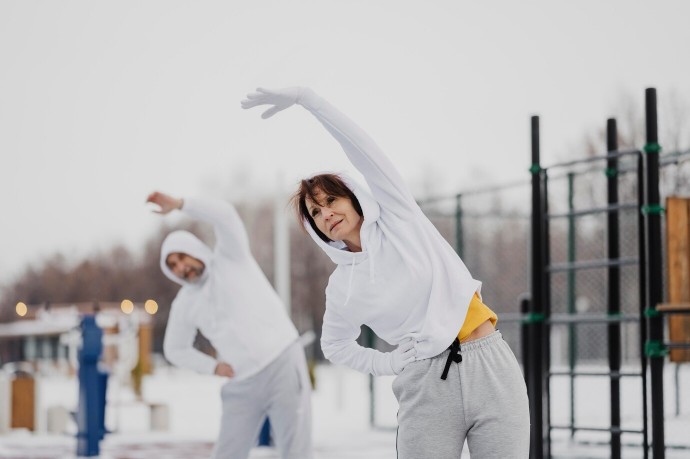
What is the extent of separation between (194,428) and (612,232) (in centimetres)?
705

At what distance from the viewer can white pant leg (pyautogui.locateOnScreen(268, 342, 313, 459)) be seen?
5875mm

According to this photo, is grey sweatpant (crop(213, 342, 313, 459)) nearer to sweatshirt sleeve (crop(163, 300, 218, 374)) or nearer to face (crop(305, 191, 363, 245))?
sweatshirt sleeve (crop(163, 300, 218, 374))

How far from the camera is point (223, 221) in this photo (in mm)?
5883

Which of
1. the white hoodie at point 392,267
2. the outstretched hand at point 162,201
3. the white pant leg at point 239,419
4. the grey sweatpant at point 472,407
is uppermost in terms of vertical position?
the outstretched hand at point 162,201

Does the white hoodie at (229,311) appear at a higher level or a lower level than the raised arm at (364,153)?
lower

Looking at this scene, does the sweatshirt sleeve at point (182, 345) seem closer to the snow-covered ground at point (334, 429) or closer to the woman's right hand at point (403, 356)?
the woman's right hand at point (403, 356)

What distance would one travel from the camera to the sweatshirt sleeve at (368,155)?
3527 millimetres

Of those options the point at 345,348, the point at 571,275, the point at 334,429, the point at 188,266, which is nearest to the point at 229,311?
the point at 188,266

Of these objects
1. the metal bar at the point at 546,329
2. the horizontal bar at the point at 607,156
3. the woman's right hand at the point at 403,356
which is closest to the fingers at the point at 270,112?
the woman's right hand at the point at 403,356

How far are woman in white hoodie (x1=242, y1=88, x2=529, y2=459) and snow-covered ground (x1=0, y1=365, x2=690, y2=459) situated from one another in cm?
573

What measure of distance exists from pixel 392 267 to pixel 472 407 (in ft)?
1.53

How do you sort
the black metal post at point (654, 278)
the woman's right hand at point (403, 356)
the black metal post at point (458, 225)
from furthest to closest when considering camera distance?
the black metal post at point (458, 225) → the black metal post at point (654, 278) → the woman's right hand at point (403, 356)

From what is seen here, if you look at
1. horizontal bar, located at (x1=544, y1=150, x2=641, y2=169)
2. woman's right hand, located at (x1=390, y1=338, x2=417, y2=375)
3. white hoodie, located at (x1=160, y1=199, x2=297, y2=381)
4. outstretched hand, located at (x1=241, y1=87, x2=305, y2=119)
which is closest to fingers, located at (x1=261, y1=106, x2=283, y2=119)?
outstretched hand, located at (x1=241, y1=87, x2=305, y2=119)

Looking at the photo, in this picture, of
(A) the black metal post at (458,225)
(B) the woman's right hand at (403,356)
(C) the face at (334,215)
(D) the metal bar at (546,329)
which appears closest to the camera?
(B) the woman's right hand at (403,356)
